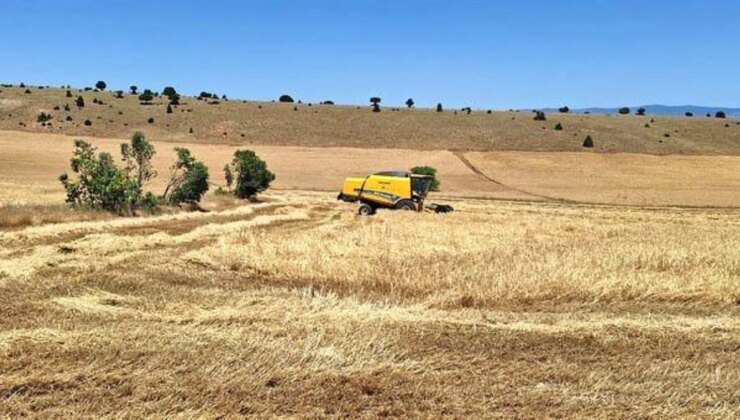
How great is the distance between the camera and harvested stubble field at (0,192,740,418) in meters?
6.00

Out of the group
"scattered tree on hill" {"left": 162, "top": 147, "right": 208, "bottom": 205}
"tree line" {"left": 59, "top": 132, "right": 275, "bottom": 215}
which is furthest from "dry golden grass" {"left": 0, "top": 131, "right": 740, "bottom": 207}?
"tree line" {"left": 59, "top": 132, "right": 275, "bottom": 215}

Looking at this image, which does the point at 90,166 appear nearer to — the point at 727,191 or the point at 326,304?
the point at 326,304

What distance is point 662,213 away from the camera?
129 feet

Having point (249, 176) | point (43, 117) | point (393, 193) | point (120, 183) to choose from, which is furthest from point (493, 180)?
point (43, 117)

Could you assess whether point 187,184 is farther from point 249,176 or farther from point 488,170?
point 488,170

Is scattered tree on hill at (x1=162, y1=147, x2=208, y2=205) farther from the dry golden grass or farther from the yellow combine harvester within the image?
the dry golden grass

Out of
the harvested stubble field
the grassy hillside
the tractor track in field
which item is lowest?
the tractor track in field

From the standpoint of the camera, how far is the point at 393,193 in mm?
34750

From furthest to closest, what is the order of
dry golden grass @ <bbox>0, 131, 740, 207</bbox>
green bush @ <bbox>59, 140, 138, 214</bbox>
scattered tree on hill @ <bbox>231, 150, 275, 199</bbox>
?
dry golden grass @ <bbox>0, 131, 740, 207</bbox>
scattered tree on hill @ <bbox>231, 150, 275, 199</bbox>
green bush @ <bbox>59, 140, 138, 214</bbox>

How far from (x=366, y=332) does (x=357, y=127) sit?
8980 centimetres

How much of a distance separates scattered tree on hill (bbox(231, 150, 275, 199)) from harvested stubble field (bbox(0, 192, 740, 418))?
87.5ft

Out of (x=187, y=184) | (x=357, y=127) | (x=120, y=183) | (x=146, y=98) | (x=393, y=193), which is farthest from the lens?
(x=146, y=98)

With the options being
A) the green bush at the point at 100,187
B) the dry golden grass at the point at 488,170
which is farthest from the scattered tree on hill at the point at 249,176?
the green bush at the point at 100,187

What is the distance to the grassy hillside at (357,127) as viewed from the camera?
8700 cm
